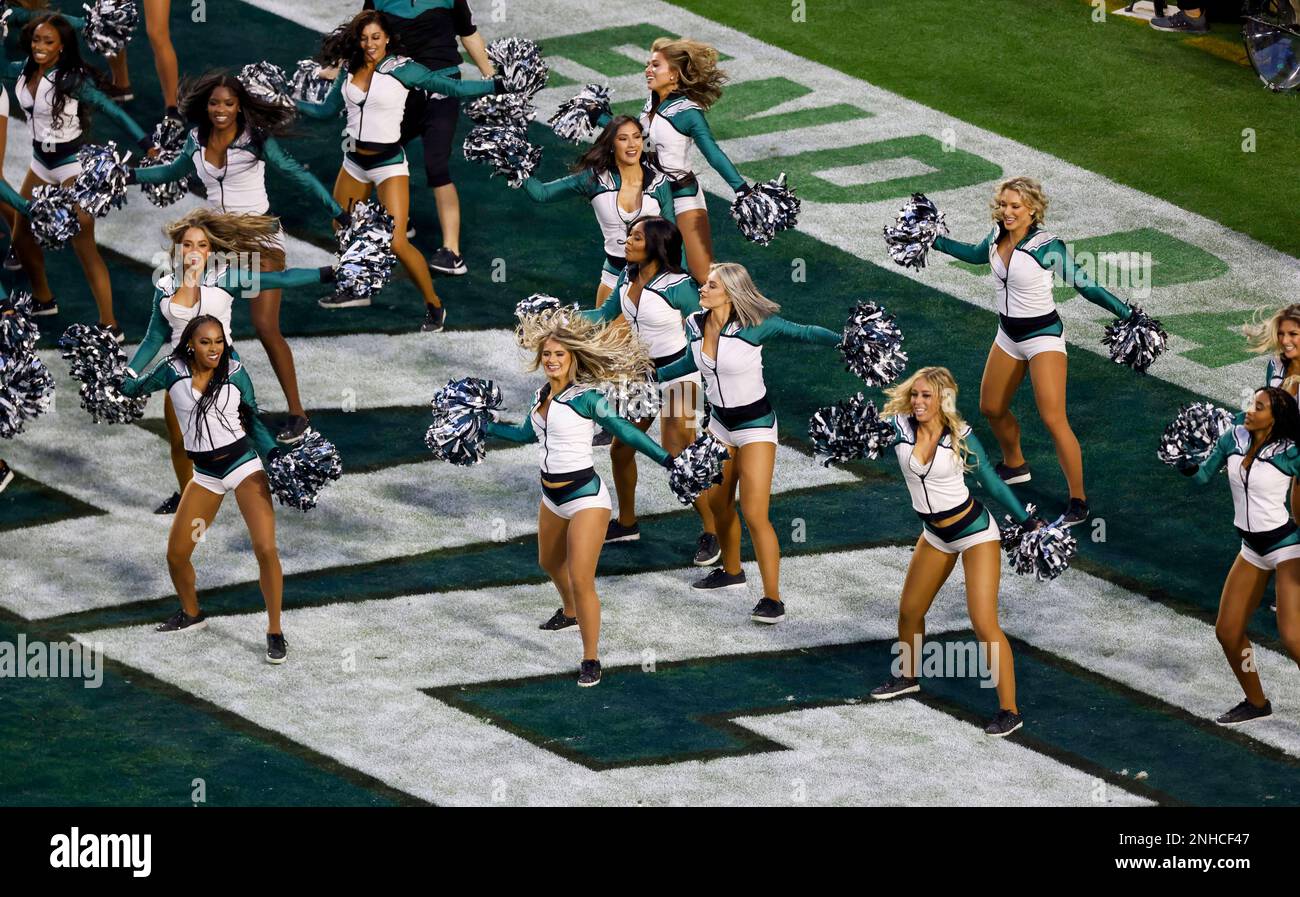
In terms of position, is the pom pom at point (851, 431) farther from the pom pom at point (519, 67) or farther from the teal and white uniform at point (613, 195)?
the pom pom at point (519, 67)

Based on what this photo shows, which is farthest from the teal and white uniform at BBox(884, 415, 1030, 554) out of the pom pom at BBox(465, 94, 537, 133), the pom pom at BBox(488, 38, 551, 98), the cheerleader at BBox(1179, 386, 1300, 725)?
the pom pom at BBox(488, 38, 551, 98)

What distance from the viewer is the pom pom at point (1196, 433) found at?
1148 cm

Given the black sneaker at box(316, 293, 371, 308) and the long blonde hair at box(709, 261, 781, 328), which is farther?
the black sneaker at box(316, 293, 371, 308)

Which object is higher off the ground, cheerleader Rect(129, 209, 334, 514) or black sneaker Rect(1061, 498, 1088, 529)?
cheerleader Rect(129, 209, 334, 514)

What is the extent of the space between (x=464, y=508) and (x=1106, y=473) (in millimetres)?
3848

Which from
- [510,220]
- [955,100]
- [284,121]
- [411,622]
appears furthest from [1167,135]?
[411,622]

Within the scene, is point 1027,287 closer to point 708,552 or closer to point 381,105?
point 708,552

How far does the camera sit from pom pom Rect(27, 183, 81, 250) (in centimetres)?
1401

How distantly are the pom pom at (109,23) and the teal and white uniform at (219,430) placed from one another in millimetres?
5034

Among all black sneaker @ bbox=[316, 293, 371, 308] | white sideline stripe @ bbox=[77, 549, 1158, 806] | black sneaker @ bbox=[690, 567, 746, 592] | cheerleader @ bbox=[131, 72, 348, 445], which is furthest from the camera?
black sneaker @ bbox=[316, 293, 371, 308]

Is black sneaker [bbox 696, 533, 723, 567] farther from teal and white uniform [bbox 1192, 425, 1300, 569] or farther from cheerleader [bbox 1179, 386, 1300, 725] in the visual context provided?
teal and white uniform [bbox 1192, 425, 1300, 569]

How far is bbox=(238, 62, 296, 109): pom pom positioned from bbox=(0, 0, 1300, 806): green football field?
73.0 inches

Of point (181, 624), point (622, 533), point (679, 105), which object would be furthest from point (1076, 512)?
point (181, 624)

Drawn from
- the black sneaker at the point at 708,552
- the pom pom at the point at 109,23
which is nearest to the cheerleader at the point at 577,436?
the black sneaker at the point at 708,552
